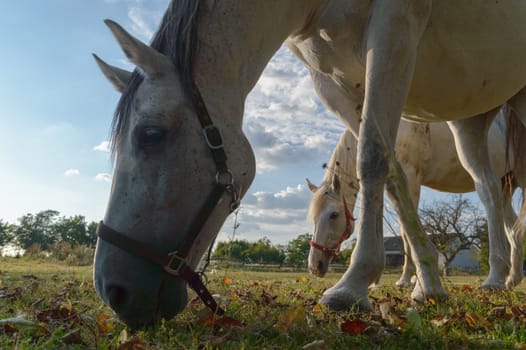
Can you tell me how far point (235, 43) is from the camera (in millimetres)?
2428

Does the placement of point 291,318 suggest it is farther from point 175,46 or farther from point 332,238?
point 332,238

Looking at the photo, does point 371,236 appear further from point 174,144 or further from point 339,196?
point 339,196

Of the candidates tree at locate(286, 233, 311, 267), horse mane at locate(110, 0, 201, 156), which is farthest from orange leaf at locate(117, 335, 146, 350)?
tree at locate(286, 233, 311, 267)

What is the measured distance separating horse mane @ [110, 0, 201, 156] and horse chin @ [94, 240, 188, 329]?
0.58 m

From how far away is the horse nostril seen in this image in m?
1.86

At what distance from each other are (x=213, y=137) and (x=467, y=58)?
2.30 metres

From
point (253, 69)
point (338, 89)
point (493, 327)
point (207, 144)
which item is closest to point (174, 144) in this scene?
point (207, 144)

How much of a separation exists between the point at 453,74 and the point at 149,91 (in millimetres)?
2424

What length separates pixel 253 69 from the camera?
2.55m

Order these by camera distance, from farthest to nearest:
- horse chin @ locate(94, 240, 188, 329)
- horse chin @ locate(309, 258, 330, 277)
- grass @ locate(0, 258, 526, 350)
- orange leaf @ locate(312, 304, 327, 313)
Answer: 1. horse chin @ locate(309, 258, 330, 277)
2. orange leaf @ locate(312, 304, 327, 313)
3. horse chin @ locate(94, 240, 188, 329)
4. grass @ locate(0, 258, 526, 350)

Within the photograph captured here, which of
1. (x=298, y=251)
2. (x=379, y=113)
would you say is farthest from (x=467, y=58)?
(x=298, y=251)

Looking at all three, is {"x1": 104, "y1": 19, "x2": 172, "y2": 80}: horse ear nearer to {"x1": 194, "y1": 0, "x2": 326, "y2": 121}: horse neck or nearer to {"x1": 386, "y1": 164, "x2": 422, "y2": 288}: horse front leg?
{"x1": 194, "y1": 0, "x2": 326, "y2": 121}: horse neck

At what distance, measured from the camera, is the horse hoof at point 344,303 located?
2.36 meters

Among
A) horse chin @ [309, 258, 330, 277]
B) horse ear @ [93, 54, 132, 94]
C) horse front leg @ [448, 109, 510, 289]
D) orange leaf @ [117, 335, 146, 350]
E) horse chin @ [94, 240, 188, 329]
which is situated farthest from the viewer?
horse chin @ [309, 258, 330, 277]
